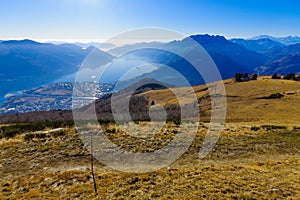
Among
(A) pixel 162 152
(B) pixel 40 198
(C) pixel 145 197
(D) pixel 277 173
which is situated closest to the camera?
(C) pixel 145 197

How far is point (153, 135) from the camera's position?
85.5ft

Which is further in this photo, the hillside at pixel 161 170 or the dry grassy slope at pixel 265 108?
the dry grassy slope at pixel 265 108

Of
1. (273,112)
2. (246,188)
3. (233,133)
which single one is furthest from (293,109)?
(246,188)

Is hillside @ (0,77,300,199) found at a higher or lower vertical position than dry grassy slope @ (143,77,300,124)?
higher

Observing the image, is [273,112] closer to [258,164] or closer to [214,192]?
[258,164]

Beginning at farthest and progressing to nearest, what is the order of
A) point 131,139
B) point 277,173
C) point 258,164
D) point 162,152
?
point 131,139 < point 162,152 < point 258,164 < point 277,173

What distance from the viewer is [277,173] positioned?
16.0 m

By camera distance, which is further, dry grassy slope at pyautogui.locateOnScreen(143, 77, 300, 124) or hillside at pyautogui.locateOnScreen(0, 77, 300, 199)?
dry grassy slope at pyautogui.locateOnScreen(143, 77, 300, 124)

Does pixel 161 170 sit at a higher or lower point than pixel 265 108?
higher

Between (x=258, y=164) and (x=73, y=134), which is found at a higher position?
(x=73, y=134)

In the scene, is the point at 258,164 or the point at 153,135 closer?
the point at 258,164

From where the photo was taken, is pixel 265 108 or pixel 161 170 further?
pixel 265 108

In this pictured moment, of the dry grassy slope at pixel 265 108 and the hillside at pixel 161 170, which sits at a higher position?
the hillside at pixel 161 170

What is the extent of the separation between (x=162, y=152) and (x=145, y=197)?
853 cm
